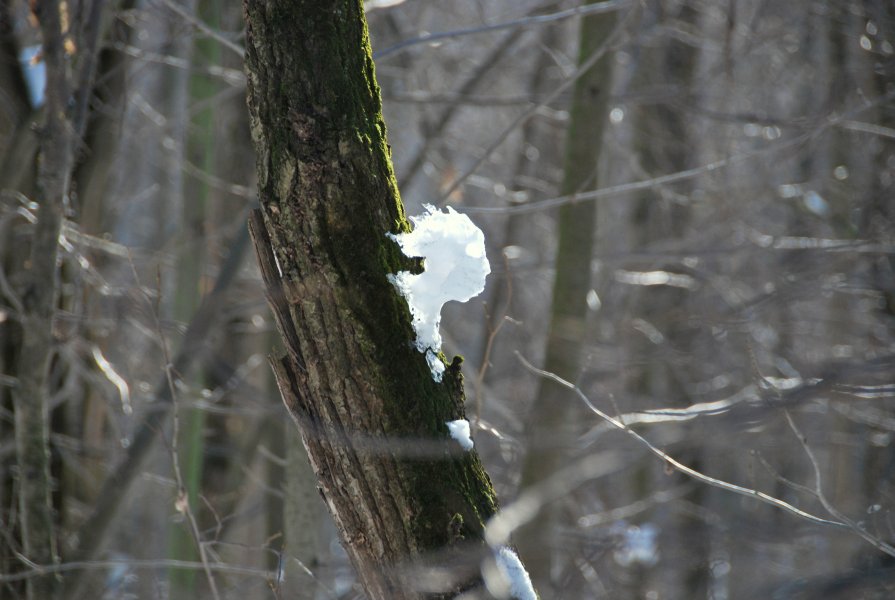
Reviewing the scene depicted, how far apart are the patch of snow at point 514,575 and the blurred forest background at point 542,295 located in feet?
0.75

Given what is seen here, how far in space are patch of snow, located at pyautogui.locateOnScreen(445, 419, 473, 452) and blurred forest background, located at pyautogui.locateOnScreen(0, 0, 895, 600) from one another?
0.21 m

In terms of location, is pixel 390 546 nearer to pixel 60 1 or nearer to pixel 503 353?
pixel 60 1

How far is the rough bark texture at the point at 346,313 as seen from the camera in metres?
1.74

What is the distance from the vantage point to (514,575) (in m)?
1.79

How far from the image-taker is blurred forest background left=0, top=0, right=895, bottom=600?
10.6ft

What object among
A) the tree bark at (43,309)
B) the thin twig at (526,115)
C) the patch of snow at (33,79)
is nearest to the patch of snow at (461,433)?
the thin twig at (526,115)

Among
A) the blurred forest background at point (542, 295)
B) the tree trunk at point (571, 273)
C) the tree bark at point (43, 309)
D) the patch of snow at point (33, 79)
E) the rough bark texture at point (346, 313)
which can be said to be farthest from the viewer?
the tree trunk at point (571, 273)

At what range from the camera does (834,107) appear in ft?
18.5

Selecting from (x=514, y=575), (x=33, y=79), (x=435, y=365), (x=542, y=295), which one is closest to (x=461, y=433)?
(x=435, y=365)

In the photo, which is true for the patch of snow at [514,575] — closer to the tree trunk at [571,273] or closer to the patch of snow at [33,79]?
the tree trunk at [571,273]

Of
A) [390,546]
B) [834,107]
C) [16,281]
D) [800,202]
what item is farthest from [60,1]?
[800,202]

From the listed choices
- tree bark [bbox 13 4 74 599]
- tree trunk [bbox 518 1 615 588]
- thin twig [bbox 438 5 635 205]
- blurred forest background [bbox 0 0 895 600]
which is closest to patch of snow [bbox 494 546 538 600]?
blurred forest background [bbox 0 0 895 600]

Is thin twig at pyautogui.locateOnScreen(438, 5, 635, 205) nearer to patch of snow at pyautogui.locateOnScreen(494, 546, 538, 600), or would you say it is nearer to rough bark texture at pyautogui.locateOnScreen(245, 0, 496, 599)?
rough bark texture at pyautogui.locateOnScreen(245, 0, 496, 599)

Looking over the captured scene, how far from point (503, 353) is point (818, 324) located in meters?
3.72
